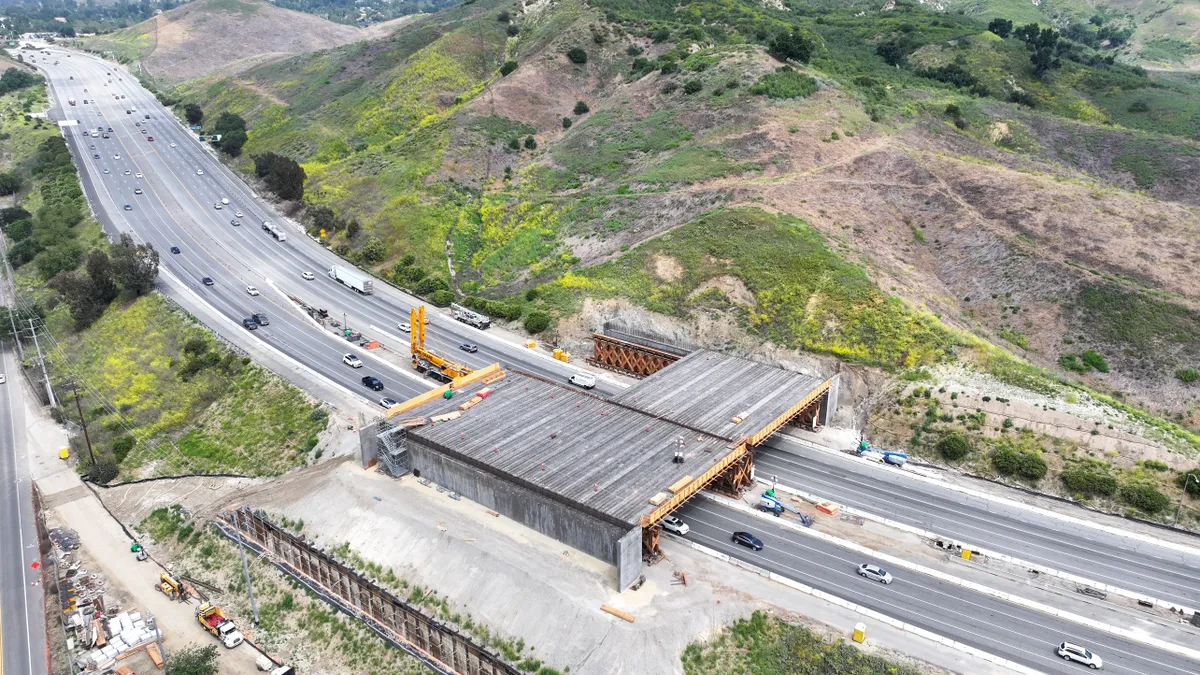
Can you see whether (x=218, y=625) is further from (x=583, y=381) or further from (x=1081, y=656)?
(x=1081, y=656)

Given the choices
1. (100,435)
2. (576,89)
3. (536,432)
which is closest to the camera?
(536,432)

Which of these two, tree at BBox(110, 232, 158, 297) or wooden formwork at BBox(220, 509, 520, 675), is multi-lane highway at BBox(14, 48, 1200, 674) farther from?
wooden formwork at BBox(220, 509, 520, 675)

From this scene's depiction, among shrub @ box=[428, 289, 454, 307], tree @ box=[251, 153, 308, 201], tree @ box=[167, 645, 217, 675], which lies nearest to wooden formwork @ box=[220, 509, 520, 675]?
tree @ box=[167, 645, 217, 675]

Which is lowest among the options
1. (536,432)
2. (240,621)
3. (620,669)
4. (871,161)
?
(240,621)

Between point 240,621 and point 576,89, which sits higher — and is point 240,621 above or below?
below

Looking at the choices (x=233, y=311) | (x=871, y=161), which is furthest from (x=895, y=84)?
(x=233, y=311)

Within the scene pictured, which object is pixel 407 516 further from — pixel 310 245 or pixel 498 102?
pixel 498 102
